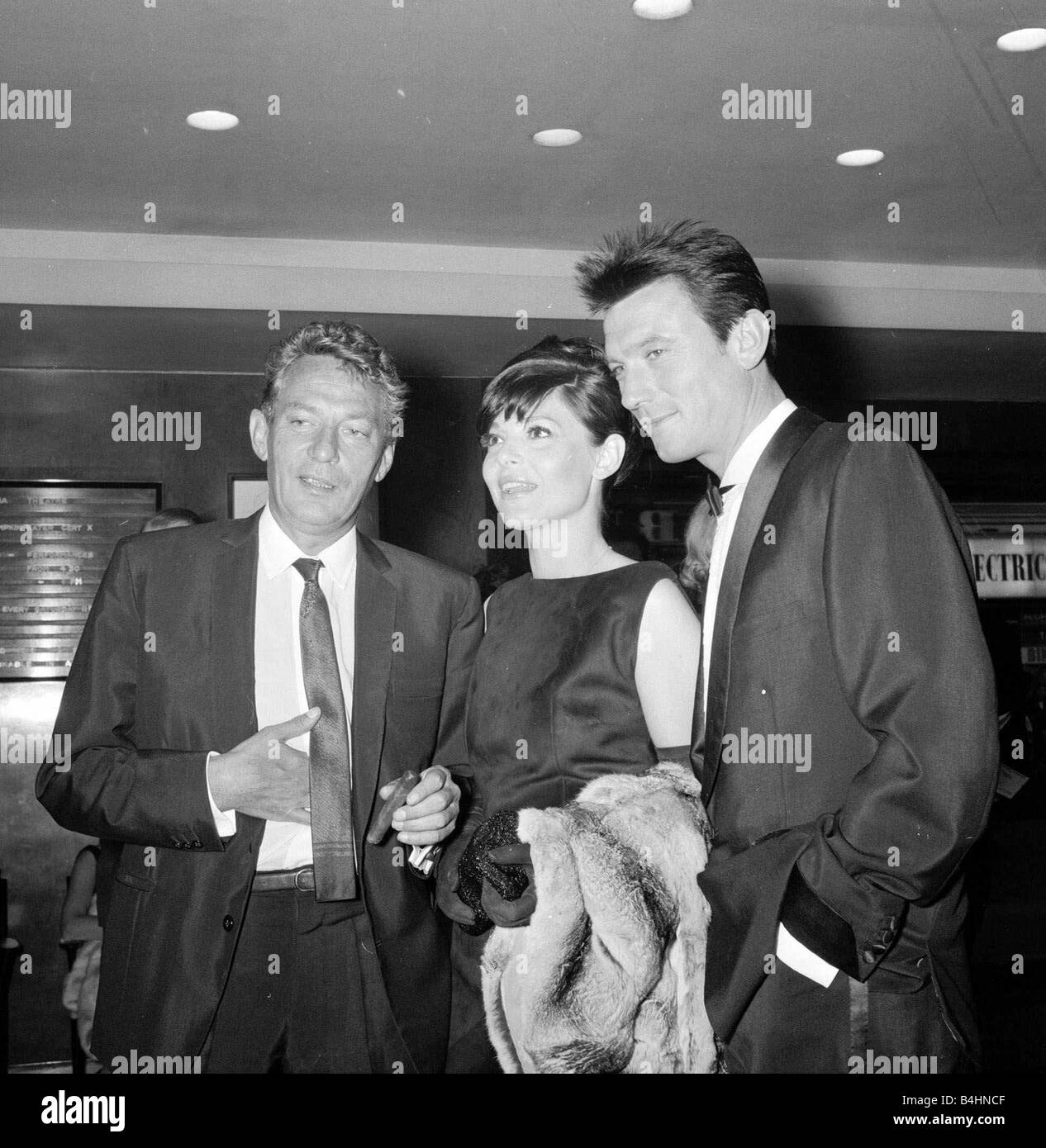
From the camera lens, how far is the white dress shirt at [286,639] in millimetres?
1730

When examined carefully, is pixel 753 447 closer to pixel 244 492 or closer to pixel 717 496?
pixel 717 496

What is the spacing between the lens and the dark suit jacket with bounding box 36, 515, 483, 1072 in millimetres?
1680

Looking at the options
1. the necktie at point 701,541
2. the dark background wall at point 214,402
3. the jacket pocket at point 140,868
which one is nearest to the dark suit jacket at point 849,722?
the necktie at point 701,541

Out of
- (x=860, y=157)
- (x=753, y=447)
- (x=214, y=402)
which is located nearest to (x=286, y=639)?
(x=753, y=447)

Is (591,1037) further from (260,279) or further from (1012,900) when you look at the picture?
(1012,900)

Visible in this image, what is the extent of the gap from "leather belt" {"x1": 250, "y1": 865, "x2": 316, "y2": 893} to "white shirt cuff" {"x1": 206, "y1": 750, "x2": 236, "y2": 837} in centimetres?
8

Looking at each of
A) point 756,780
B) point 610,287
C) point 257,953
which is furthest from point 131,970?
point 610,287

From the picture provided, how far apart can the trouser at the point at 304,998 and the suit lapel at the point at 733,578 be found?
24.1 inches

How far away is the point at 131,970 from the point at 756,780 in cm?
100

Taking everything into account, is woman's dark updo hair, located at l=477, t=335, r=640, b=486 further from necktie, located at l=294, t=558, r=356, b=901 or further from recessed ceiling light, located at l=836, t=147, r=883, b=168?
recessed ceiling light, located at l=836, t=147, r=883, b=168

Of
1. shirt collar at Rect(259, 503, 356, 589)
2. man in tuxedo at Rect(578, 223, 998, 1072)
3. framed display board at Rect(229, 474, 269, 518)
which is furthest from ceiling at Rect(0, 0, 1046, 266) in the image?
man in tuxedo at Rect(578, 223, 998, 1072)

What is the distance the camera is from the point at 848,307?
521 centimetres
